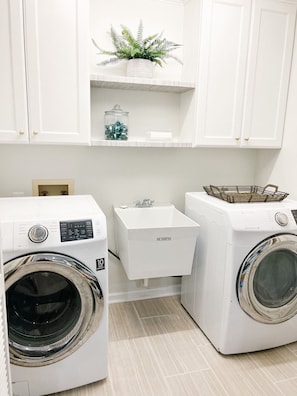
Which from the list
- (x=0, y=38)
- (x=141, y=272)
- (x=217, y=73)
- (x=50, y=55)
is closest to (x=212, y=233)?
(x=141, y=272)

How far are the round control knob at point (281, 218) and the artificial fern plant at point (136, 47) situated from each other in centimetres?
136

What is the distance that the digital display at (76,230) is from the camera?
1.50 m

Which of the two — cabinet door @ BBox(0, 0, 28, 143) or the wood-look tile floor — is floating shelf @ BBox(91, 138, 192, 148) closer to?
cabinet door @ BBox(0, 0, 28, 143)

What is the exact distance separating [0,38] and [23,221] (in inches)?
41.7

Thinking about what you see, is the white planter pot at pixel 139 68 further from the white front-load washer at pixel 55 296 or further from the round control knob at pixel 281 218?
the round control knob at pixel 281 218

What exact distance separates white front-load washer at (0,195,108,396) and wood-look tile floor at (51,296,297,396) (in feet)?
0.66

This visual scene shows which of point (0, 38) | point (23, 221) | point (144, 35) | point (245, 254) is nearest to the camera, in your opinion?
point (23, 221)

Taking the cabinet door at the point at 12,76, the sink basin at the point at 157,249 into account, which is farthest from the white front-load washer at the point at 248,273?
the cabinet door at the point at 12,76

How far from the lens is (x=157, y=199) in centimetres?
253

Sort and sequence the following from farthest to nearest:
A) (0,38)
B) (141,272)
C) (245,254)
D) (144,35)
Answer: (144,35)
(141,272)
(245,254)
(0,38)

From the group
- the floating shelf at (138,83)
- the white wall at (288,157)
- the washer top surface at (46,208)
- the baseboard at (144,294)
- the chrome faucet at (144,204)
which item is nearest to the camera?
the washer top surface at (46,208)

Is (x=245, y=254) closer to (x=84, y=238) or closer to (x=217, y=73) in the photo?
(x=84, y=238)

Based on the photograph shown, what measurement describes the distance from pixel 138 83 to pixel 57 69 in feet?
1.82

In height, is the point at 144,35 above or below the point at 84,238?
above
